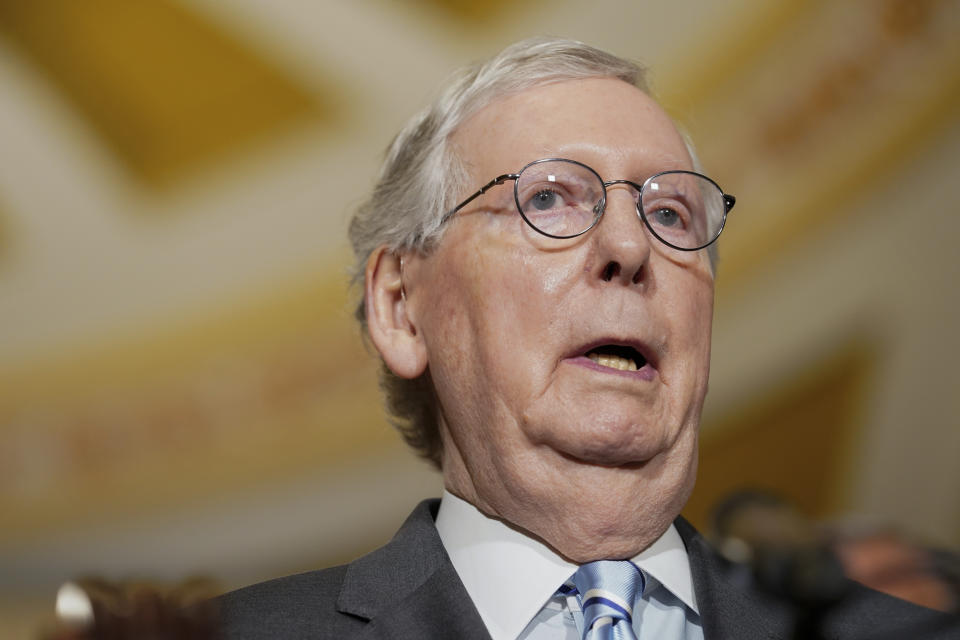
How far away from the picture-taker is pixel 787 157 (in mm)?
4562

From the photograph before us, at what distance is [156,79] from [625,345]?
324cm

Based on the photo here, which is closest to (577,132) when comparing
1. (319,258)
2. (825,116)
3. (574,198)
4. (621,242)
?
(574,198)

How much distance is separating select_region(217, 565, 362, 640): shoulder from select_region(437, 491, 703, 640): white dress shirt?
228 mm

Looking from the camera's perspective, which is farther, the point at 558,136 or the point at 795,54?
the point at 795,54

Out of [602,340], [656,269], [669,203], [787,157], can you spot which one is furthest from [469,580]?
[787,157]

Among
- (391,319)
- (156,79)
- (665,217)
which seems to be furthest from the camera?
(156,79)

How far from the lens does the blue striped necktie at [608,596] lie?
5.58ft

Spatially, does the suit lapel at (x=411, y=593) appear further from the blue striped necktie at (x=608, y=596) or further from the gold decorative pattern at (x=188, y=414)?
the gold decorative pattern at (x=188, y=414)

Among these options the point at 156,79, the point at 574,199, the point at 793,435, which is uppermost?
the point at 156,79

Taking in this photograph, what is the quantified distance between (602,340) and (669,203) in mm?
337

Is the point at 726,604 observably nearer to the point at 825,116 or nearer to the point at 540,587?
the point at 540,587

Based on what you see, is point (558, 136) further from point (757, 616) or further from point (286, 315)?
point (286, 315)

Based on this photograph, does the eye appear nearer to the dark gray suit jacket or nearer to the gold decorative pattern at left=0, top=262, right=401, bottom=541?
the dark gray suit jacket

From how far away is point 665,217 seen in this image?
1.96 meters
